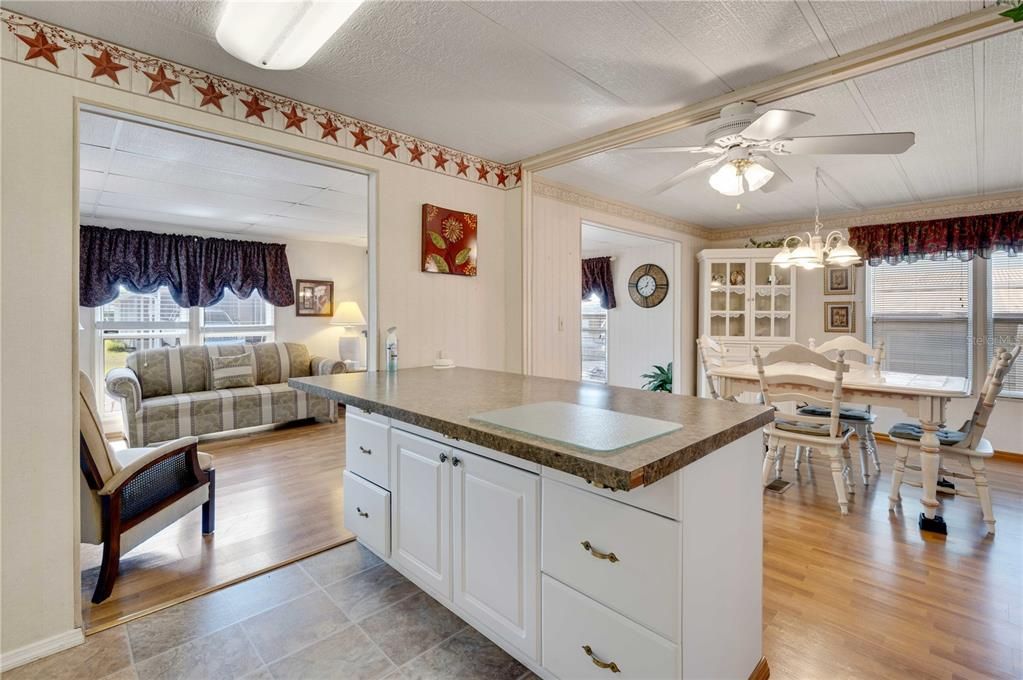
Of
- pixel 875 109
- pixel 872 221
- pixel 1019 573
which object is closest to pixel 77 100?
pixel 875 109

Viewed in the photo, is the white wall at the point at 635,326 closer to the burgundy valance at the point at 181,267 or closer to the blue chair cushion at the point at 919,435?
the blue chair cushion at the point at 919,435

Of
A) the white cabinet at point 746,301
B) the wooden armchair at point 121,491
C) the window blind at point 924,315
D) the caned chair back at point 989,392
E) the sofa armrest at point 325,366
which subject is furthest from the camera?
the sofa armrest at point 325,366

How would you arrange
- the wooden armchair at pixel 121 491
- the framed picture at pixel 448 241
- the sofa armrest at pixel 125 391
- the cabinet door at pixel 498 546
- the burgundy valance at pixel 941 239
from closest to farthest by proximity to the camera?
the cabinet door at pixel 498 546 → the wooden armchair at pixel 121 491 → the framed picture at pixel 448 241 → the burgundy valance at pixel 941 239 → the sofa armrest at pixel 125 391

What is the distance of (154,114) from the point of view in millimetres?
1914

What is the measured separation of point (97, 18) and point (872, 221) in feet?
18.9

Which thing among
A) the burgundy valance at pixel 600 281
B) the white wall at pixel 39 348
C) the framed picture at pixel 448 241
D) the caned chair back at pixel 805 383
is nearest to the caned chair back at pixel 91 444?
the white wall at pixel 39 348

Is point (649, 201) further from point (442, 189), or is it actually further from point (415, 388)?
point (415, 388)

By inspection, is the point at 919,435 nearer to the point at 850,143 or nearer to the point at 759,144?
the point at 850,143

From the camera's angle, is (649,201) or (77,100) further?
(649,201)

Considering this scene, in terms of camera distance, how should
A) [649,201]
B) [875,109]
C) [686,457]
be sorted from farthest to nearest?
[649,201] < [875,109] < [686,457]

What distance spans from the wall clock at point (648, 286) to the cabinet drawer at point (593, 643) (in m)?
5.15

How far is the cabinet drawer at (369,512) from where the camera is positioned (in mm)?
1957

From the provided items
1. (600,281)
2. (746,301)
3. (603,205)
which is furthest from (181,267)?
(746,301)

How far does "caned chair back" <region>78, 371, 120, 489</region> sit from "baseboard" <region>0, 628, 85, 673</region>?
0.54m
